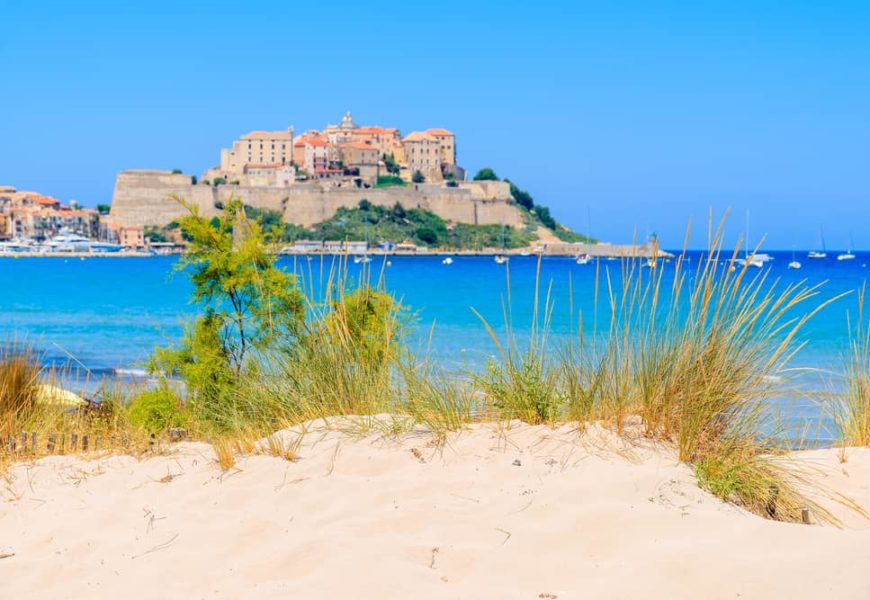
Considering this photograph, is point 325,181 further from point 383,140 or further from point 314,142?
point 383,140

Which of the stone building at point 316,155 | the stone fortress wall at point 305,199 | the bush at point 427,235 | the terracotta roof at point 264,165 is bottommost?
the bush at point 427,235

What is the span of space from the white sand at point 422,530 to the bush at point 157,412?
3.80ft

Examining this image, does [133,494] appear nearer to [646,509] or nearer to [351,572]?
[351,572]

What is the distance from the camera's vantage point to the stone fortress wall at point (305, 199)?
261ft

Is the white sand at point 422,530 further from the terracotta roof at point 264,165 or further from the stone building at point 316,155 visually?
the stone building at point 316,155

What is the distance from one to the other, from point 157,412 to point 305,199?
251ft

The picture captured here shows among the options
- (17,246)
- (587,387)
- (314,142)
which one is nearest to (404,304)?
(587,387)

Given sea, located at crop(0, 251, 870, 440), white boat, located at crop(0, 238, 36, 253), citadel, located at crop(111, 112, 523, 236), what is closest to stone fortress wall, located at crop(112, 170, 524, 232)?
citadel, located at crop(111, 112, 523, 236)

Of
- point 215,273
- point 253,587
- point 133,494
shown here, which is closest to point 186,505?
point 133,494

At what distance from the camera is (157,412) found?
498cm

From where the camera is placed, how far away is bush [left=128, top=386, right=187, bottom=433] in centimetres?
488

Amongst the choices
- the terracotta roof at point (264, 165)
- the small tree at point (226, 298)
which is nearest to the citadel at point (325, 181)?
the terracotta roof at point (264, 165)

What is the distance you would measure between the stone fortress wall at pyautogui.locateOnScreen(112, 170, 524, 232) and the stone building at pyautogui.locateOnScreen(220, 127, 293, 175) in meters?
7.75

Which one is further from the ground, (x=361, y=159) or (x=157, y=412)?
(x=361, y=159)
